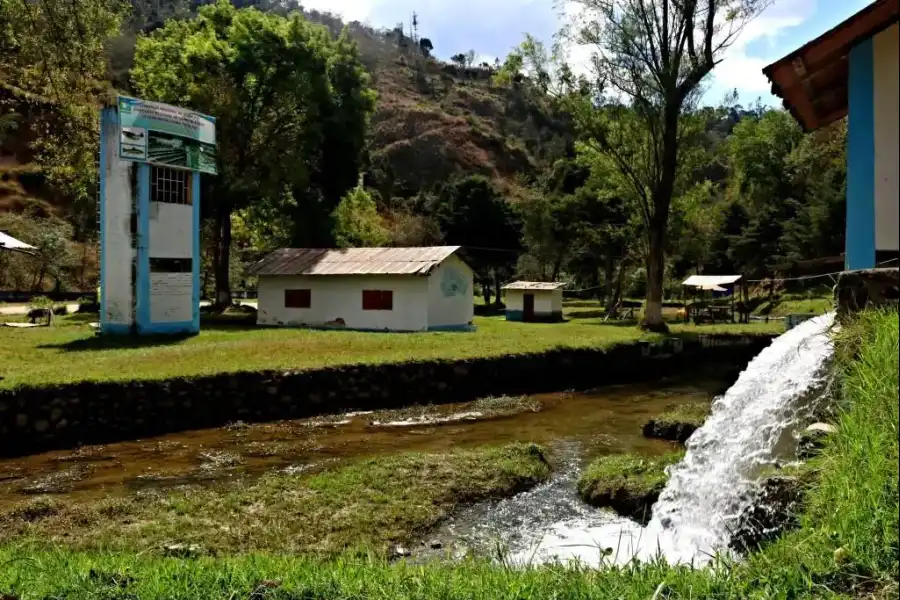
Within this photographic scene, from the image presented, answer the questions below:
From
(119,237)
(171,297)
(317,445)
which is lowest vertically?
(317,445)

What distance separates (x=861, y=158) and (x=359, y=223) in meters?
45.2

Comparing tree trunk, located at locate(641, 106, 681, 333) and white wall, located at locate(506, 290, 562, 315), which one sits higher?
tree trunk, located at locate(641, 106, 681, 333)

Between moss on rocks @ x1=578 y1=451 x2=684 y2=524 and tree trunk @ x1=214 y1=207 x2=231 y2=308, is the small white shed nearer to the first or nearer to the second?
tree trunk @ x1=214 y1=207 x2=231 y2=308

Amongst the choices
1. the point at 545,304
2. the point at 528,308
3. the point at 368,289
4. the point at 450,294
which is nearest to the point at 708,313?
the point at 545,304

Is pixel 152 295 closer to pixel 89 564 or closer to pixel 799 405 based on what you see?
pixel 89 564

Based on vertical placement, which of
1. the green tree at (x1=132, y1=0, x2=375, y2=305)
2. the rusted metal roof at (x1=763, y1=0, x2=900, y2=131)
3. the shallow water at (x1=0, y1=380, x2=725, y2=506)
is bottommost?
the shallow water at (x1=0, y1=380, x2=725, y2=506)

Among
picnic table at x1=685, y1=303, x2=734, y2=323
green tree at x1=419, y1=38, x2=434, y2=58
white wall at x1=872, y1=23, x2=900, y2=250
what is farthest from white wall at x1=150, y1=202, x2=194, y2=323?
green tree at x1=419, y1=38, x2=434, y2=58

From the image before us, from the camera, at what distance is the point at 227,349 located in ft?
67.5

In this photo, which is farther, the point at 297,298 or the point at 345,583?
the point at 297,298

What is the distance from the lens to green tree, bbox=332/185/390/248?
49.2 meters

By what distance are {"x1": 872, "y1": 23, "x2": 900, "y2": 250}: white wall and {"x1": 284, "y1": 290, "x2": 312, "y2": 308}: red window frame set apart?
87.3 ft

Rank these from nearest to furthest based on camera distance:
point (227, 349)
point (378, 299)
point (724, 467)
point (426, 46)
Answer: point (724, 467), point (227, 349), point (378, 299), point (426, 46)

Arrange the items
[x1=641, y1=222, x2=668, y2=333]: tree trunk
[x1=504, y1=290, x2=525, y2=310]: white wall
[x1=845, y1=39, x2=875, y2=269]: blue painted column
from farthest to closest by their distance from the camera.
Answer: [x1=504, y1=290, x2=525, y2=310]: white wall
[x1=641, y1=222, x2=668, y2=333]: tree trunk
[x1=845, y1=39, x2=875, y2=269]: blue painted column

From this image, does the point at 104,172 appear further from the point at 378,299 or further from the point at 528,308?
the point at 528,308
